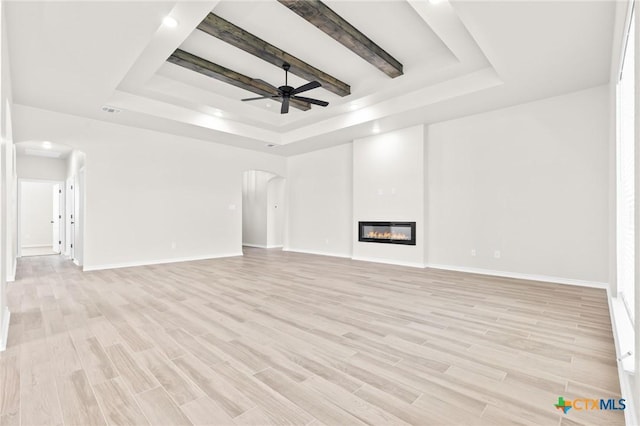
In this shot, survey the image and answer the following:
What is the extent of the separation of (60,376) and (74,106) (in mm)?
4826

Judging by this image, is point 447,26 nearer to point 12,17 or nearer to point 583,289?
point 583,289

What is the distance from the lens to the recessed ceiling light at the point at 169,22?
9.76 feet

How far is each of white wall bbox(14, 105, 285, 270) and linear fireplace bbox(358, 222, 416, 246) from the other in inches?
128

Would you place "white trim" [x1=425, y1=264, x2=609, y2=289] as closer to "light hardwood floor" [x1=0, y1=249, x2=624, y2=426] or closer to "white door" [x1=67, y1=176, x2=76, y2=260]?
"light hardwood floor" [x1=0, y1=249, x2=624, y2=426]

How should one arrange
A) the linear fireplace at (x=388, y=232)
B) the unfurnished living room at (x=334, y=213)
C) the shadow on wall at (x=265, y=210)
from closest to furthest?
1. the unfurnished living room at (x=334, y=213)
2. the linear fireplace at (x=388, y=232)
3. the shadow on wall at (x=265, y=210)

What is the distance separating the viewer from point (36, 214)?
33.5ft

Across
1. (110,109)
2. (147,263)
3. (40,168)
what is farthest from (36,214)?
(110,109)

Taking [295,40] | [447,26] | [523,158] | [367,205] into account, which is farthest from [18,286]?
[523,158]

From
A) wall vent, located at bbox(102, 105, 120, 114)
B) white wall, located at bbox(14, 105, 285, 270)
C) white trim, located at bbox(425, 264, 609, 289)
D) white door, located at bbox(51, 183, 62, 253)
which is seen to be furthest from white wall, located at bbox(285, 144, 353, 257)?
white door, located at bbox(51, 183, 62, 253)

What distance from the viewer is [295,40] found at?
3848mm

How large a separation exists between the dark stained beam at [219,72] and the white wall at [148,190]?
2.65m

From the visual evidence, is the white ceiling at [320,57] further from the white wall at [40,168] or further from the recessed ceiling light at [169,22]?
the white wall at [40,168]

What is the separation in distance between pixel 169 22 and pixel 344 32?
1.86 m

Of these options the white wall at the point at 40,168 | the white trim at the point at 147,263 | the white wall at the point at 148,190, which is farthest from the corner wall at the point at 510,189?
the white wall at the point at 40,168
